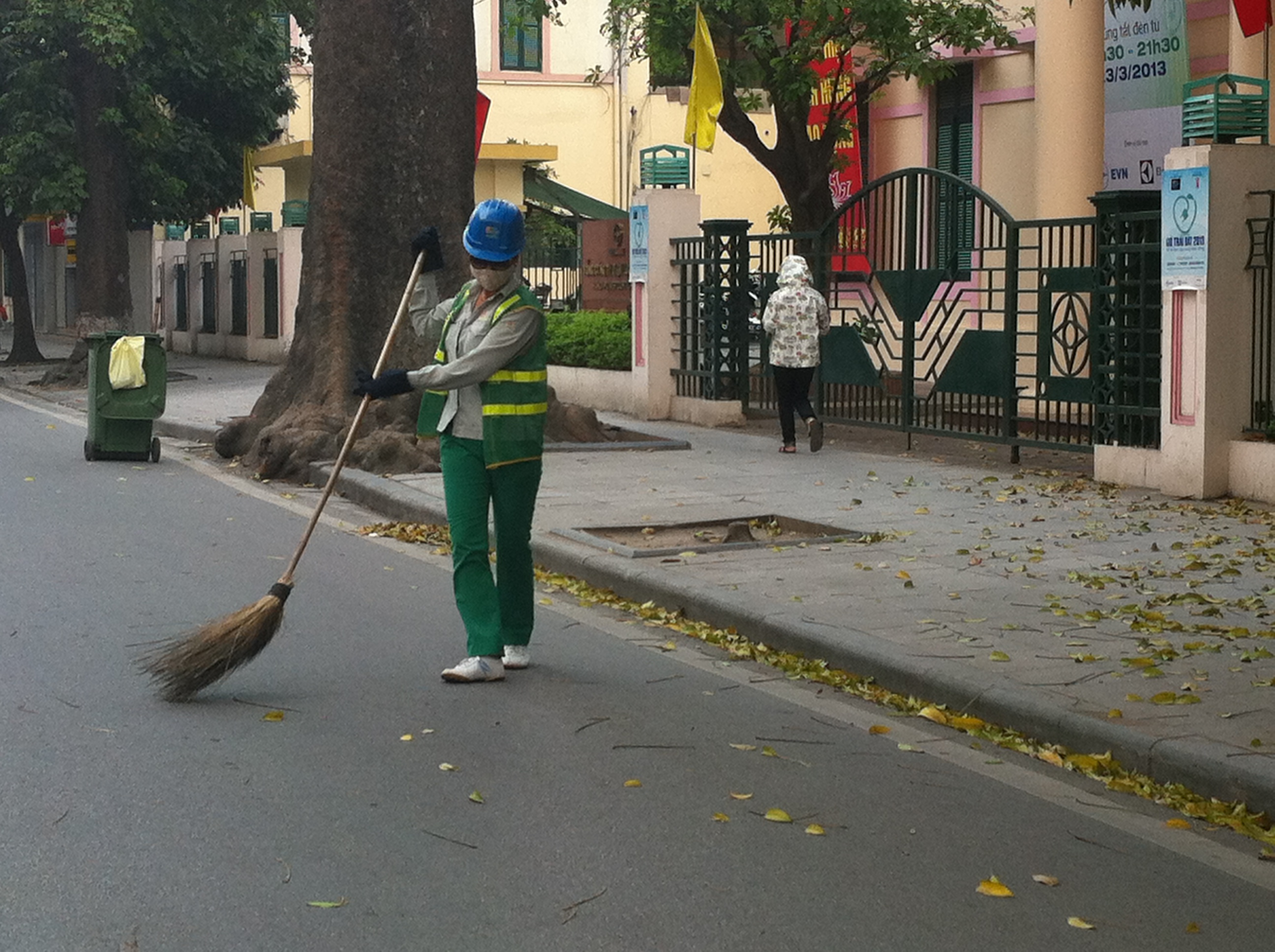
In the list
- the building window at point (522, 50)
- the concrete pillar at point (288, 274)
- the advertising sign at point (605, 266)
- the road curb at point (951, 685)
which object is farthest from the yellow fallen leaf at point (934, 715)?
the building window at point (522, 50)

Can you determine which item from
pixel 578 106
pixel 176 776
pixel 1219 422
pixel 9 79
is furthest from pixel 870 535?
pixel 578 106

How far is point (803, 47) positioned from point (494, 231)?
1338 cm

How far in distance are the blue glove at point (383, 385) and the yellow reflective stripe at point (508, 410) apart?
431mm

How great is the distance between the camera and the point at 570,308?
25.9m

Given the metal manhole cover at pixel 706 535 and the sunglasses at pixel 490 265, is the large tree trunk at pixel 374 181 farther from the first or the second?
the sunglasses at pixel 490 265

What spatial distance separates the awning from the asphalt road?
28.7m

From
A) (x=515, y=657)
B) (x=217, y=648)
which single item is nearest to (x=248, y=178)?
(x=515, y=657)

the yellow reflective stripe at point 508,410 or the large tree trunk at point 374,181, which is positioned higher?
the large tree trunk at point 374,181

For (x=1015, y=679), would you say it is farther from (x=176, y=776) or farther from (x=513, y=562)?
(x=176, y=776)

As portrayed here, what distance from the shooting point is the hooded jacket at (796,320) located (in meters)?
16.7

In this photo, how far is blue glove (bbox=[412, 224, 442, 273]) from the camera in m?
7.72

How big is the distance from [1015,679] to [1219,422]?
246 inches

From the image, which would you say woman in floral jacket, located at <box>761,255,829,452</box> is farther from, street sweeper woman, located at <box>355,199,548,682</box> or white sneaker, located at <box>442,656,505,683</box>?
white sneaker, located at <box>442,656,505,683</box>

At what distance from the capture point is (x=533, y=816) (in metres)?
5.62
